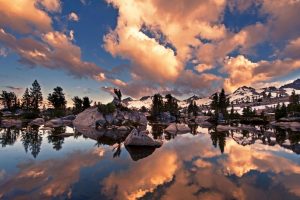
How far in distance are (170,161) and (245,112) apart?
4446 inches

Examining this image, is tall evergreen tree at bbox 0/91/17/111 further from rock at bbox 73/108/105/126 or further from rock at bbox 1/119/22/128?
rock at bbox 73/108/105/126

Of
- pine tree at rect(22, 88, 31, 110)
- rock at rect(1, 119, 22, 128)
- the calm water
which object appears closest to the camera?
the calm water

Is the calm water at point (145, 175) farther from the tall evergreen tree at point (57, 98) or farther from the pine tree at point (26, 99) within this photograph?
the pine tree at point (26, 99)

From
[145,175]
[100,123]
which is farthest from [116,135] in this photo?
[145,175]

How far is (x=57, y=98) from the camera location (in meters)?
131

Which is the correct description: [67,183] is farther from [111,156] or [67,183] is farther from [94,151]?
[94,151]

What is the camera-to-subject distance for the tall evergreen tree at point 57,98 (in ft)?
427

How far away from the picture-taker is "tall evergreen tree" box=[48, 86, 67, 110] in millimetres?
130250

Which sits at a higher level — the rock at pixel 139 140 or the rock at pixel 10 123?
the rock at pixel 10 123

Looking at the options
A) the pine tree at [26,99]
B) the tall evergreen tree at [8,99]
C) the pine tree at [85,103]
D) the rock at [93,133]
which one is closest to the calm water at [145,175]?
the rock at [93,133]

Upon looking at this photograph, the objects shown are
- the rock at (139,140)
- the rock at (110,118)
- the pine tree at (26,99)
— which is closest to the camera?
the rock at (139,140)

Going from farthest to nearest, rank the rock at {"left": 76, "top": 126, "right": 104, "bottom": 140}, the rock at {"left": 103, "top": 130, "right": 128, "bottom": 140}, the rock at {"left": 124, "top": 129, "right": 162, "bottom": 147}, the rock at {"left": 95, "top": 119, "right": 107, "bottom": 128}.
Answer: the rock at {"left": 95, "top": 119, "right": 107, "bottom": 128} < the rock at {"left": 76, "top": 126, "right": 104, "bottom": 140} < the rock at {"left": 103, "top": 130, "right": 128, "bottom": 140} < the rock at {"left": 124, "top": 129, "right": 162, "bottom": 147}

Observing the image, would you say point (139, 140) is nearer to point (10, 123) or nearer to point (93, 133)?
point (93, 133)

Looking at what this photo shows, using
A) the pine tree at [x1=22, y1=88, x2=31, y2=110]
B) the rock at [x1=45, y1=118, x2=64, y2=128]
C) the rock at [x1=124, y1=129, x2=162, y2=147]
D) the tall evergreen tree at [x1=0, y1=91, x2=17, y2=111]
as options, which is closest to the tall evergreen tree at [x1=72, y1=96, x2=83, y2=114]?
the pine tree at [x1=22, y1=88, x2=31, y2=110]
